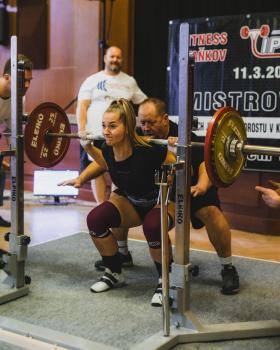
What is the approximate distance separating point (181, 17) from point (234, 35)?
33.8 inches

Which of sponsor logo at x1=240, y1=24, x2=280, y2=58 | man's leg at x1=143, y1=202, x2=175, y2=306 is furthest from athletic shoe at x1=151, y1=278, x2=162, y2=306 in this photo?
sponsor logo at x1=240, y1=24, x2=280, y2=58

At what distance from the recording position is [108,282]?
123 inches

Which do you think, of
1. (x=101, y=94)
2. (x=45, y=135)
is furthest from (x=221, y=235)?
(x=101, y=94)

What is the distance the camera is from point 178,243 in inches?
98.6

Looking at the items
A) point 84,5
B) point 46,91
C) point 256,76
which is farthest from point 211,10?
point 46,91

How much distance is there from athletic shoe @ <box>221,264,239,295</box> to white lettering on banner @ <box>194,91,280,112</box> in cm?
165

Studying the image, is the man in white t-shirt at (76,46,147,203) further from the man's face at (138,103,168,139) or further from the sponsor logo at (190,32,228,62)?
the man's face at (138,103,168,139)

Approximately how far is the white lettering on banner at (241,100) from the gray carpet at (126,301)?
4.23 feet

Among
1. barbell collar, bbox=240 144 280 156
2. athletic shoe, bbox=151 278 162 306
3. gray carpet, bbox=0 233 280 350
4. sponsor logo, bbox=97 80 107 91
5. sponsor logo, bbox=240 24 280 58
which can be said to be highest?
sponsor logo, bbox=240 24 280 58

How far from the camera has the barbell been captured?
7.70ft

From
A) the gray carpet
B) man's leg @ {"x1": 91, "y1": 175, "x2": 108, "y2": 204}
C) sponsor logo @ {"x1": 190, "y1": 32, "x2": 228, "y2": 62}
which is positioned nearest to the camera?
the gray carpet

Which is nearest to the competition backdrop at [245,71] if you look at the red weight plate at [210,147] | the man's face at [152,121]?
the man's face at [152,121]

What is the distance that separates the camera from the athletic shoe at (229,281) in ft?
10.1

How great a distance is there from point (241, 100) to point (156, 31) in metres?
1.37
